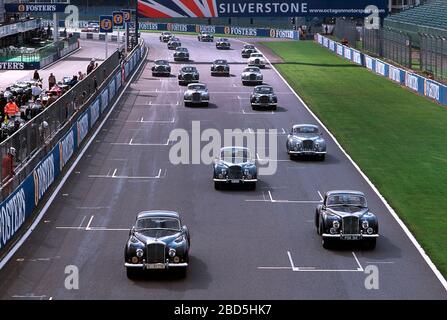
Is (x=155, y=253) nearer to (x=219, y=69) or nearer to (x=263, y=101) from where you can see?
(x=263, y=101)

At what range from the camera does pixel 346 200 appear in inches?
1249

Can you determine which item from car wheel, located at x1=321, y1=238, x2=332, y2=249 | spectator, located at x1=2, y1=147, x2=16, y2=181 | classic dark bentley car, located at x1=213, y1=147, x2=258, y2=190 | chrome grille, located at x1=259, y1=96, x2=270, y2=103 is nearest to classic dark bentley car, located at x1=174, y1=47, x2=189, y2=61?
chrome grille, located at x1=259, y1=96, x2=270, y2=103

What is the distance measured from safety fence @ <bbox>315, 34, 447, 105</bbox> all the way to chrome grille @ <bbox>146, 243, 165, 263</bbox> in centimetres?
4201

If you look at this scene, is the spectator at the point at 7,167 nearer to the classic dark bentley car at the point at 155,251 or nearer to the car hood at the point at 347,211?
the classic dark bentley car at the point at 155,251

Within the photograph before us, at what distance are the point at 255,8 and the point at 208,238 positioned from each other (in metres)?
71.2

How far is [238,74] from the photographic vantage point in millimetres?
89750

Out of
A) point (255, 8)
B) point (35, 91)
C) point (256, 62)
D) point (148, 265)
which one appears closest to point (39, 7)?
point (255, 8)

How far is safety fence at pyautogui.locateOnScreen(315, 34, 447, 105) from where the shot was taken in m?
68.2

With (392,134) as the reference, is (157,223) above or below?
above

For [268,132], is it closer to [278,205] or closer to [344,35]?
[278,205]

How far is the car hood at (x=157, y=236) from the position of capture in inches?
1085

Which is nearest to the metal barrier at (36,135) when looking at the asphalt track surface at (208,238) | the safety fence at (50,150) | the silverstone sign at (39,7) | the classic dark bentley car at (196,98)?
the safety fence at (50,150)

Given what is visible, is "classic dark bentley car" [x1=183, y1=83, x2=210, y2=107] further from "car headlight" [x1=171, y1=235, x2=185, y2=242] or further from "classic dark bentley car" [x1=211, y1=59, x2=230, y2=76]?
"car headlight" [x1=171, y1=235, x2=185, y2=242]
